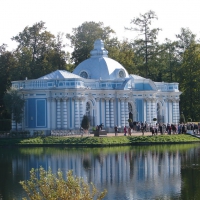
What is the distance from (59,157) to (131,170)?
24.1 feet

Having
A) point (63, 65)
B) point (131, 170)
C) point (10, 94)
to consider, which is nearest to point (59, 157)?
point (131, 170)

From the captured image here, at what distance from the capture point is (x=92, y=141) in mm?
44781

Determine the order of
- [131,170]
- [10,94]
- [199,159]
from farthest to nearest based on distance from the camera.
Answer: [10,94], [199,159], [131,170]

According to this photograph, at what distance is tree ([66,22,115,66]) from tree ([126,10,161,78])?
4725 mm

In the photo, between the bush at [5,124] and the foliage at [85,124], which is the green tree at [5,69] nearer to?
the bush at [5,124]

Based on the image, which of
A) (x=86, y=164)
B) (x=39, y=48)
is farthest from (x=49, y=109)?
(x=86, y=164)

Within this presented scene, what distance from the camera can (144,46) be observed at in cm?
7112

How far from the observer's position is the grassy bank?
44781 millimetres

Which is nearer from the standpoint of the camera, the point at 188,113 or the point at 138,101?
the point at 138,101

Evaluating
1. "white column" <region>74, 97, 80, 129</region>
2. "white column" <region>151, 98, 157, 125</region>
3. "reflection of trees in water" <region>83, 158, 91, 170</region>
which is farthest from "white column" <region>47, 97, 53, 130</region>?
"reflection of trees in water" <region>83, 158, 91, 170</region>

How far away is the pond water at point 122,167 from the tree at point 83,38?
91.4ft

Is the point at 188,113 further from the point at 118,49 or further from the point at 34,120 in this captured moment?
the point at 34,120

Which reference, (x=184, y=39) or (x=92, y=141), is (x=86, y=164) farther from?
(x=184, y=39)

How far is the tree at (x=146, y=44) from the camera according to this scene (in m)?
68.1
